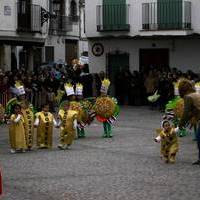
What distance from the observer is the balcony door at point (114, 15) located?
34906 mm

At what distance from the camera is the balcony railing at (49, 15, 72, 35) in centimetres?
4772

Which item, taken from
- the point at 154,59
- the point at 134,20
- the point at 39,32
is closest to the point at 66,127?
the point at 154,59

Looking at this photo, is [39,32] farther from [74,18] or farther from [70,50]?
[74,18]

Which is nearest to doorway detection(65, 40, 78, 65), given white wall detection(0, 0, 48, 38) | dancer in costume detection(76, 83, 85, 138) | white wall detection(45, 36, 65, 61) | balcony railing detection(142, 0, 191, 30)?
white wall detection(45, 36, 65, 61)

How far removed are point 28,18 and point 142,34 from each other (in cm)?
917

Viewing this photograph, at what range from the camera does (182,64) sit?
33.8 m

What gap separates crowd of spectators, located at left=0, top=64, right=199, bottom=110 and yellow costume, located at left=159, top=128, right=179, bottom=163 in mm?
11804

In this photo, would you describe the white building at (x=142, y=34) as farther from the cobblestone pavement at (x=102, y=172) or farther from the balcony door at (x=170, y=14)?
the cobblestone pavement at (x=102, y=172)

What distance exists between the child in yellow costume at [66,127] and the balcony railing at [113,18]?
56.3 ft

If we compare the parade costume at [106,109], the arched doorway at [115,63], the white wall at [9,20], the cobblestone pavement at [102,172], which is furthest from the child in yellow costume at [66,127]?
the white wall at [9,20]

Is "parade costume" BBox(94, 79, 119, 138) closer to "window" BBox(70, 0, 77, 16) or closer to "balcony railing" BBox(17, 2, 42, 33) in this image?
"balcony railing" BBox(17, 2, 42, 33)

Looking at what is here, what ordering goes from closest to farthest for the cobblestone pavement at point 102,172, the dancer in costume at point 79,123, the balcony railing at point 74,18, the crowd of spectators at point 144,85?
the cobblestone pavement at point 102,172
the dancer in costume at point 79,123
the crowd of spectators at point 144,85
the balcony railing at point 74,18

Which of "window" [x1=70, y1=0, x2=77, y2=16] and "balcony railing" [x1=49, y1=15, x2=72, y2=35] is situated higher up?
"window" [x1=70, y1=0, x2=77, y2=16]

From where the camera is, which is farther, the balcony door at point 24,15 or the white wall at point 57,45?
the white wall at point 57,45
